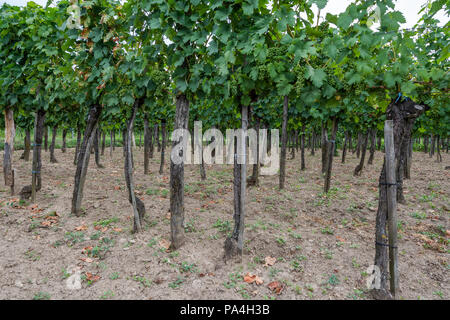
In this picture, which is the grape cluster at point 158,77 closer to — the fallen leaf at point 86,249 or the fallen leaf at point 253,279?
the fallen leaf at point 86,249

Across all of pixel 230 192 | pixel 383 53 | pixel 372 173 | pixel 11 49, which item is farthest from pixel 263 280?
pixel 372 173

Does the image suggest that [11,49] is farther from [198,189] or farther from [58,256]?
[198,189]

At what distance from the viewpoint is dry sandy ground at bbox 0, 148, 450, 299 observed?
11.0 ft

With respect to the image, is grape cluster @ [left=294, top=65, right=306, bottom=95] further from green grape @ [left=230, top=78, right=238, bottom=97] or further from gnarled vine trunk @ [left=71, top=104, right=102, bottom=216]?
gnarled vine trunk @ [left=71, top=104, right=102, bottom=216]

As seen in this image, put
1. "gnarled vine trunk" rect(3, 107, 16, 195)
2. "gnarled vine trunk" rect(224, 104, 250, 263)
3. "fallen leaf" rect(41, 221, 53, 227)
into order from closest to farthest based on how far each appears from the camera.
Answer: "gnarled vine trunk" rect(224, 104, 250, 263) → "fallen leaf" rect(41, 221, 53, 227) → "gnarled vine trunk" rect(3, 107, 16, 195)

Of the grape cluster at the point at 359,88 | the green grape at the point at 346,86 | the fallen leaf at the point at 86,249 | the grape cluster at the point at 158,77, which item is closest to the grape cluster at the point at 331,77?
the green grape at the point at 346,86

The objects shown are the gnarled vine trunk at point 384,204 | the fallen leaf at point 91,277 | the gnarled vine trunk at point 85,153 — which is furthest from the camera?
the gnarled vine trunk at point 85,153

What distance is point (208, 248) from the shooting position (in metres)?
4.28

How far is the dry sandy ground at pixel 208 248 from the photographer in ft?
11.0

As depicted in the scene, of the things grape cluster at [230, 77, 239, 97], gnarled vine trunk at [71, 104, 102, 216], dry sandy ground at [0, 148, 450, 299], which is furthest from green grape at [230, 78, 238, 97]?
gnarled vine trunk at [71, 104, 102, 216]

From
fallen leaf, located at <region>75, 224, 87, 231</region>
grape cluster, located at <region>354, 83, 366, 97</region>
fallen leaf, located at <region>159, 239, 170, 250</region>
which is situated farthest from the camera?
fallen leaf, located at <region>75, 224, 87, 231</region>

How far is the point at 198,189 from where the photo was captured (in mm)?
8500

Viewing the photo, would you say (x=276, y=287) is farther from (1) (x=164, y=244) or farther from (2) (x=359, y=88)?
(2) (x=359, y=88)

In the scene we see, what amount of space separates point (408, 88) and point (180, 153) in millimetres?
3021
